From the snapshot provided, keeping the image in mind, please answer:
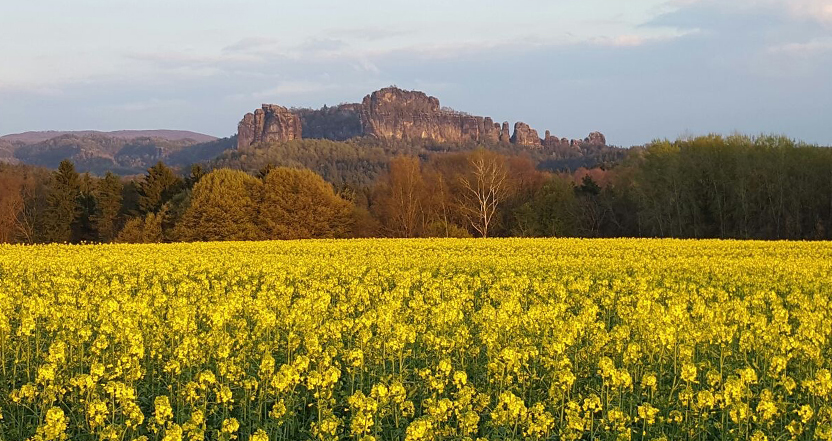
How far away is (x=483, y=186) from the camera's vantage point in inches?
2704

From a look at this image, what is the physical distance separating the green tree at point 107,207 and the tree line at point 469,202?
13 cm

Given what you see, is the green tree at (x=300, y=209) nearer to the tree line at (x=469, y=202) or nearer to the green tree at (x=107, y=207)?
the tree line at (x=469, y=202)

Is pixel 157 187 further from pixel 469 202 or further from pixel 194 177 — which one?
pixel 469 202

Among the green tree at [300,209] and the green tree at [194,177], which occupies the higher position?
the green tree at [194,177]

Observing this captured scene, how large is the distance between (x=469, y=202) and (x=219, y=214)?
80.1 feet

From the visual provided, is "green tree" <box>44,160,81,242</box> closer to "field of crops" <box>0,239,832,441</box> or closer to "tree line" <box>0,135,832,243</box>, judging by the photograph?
"tree line" <box>0,135,832,243</box>

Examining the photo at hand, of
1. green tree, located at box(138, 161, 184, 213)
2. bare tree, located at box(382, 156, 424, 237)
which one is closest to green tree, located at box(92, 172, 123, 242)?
green tree, located at box(138, 161, 184, 213)

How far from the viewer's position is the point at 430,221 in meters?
70.8

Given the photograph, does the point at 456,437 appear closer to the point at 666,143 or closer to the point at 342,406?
the point at 342,406

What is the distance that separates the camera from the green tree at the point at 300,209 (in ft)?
208

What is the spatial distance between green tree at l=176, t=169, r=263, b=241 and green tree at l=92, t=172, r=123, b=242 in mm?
12062

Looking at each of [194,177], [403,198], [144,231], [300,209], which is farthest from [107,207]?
[403,198]

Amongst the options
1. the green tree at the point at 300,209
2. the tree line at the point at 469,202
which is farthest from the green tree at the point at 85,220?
A: the green tree at the point at 300,209

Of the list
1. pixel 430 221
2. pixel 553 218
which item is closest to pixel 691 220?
pixel 553 218
